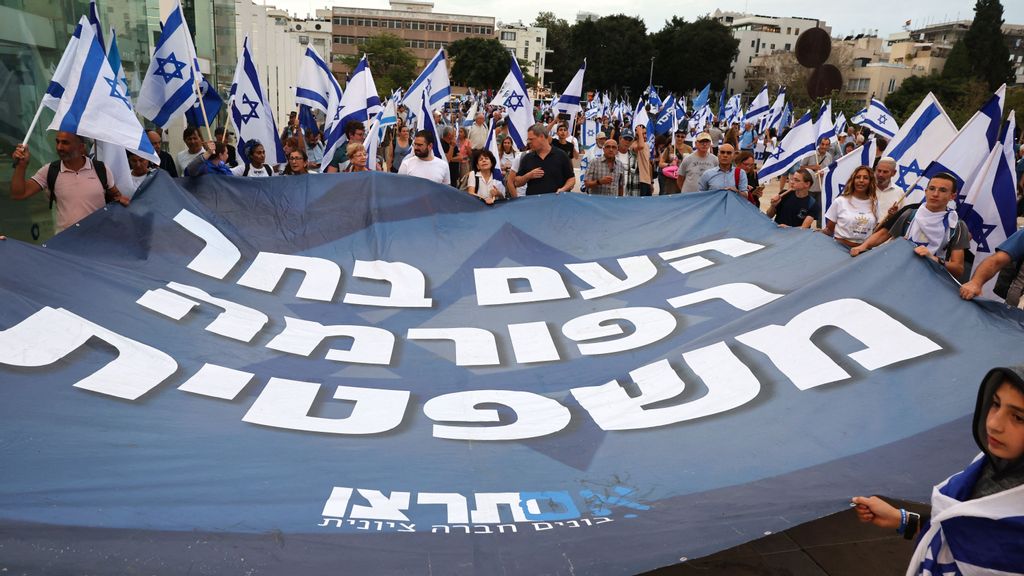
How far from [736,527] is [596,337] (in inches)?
91.2

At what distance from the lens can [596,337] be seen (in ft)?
16.7

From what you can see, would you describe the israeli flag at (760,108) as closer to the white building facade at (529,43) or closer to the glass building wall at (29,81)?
the glass building wall at (29,81)

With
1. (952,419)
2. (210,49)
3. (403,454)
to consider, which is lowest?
(403,454)

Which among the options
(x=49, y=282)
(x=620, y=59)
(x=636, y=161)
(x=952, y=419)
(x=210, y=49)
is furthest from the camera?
(x=620, y=59)

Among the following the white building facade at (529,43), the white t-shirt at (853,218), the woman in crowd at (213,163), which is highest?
the white building facade at (529,43)

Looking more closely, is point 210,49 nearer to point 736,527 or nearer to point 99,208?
point 99,208

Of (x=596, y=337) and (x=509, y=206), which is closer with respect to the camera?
(x=596, y=337)

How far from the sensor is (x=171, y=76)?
7676 mm

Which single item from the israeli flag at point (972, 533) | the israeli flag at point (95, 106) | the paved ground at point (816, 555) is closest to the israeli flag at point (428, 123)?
the israeli flag at point (95, 106)

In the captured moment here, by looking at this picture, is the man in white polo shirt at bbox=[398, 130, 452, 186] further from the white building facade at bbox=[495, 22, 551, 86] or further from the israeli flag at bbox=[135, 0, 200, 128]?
the white building facade at bbox=[495, 22, 551, 86]

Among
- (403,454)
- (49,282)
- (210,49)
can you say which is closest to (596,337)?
(403,454)

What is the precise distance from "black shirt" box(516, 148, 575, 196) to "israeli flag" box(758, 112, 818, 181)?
2.88 metres

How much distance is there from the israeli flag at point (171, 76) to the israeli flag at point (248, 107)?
974mm

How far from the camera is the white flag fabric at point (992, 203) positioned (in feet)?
19.0
